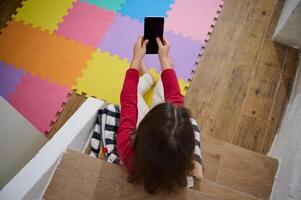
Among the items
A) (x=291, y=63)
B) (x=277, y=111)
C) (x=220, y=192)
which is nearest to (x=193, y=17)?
(x=291, y=63)

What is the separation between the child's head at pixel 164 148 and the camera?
903 mm

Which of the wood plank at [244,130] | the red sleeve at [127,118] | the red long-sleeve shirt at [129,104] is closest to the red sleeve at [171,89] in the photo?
the red long-sleeve shirt at [129,104]

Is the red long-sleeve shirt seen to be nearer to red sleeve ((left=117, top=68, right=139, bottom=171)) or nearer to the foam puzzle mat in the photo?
red sleeve ((left=117, top=68, right=139, bottom=171))

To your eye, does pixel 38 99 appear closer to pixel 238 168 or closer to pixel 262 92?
pixel 238 168

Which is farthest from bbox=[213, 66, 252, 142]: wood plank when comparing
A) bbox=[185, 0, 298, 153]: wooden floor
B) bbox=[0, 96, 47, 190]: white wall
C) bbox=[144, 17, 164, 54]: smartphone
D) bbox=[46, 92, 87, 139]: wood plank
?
bbox=[0, 96, 47, 190]: white wall

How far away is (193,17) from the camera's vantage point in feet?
6.14

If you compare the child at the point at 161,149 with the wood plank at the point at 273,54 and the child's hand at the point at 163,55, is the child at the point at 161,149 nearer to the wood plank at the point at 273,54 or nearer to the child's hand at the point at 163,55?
the child's hand at the point at 163,55

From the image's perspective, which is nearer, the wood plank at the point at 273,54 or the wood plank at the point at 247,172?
the wood plank at the point at 247,172

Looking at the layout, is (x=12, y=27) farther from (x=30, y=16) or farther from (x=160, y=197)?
(x=160, y=197)

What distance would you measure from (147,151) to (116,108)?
51 cm

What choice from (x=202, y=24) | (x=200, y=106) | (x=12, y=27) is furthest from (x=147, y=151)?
(x=12, y=27)

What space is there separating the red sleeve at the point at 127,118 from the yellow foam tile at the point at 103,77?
1.31 feet

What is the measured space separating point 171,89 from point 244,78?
625 mm

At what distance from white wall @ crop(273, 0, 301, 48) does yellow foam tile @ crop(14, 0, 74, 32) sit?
126 cm
